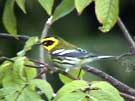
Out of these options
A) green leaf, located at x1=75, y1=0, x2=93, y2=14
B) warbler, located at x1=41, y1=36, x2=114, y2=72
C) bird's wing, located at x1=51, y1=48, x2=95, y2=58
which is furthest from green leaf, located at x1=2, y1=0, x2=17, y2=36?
bird's wing, located at x1=51, y1=48, x2=95, y2=58

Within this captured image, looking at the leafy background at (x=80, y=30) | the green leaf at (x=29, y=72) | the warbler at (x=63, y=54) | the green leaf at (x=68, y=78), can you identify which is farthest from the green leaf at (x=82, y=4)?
the leafy background at (x=80, y=30)

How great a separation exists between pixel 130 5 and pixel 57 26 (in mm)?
434

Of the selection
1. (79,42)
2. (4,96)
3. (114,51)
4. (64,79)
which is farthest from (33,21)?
(4,96)

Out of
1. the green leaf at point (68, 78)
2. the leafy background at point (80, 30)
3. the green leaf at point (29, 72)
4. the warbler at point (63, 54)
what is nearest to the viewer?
the green leaf at point (29, 72)

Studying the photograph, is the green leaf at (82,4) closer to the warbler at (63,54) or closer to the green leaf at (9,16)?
the green leaf at (9,16)

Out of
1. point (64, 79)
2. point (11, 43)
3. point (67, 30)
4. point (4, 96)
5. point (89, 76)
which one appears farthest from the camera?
point (11, 43)

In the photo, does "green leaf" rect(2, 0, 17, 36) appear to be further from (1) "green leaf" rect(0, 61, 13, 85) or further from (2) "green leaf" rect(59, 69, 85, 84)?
(2) "green leaf" rect(59, 69, 85, 84)

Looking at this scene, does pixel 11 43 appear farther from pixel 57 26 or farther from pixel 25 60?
pixel 25 60

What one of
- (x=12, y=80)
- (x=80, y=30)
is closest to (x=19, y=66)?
(x=12, y=80)

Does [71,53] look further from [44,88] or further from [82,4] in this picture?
[82,4]

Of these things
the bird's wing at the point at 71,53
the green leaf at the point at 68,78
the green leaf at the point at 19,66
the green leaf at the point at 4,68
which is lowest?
the bird's wing at the point at 71,53

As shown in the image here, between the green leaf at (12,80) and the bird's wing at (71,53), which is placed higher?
the green leaf at (12,80)

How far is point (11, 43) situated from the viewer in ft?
12.0

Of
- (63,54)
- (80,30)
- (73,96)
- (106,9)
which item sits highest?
(106,9)
